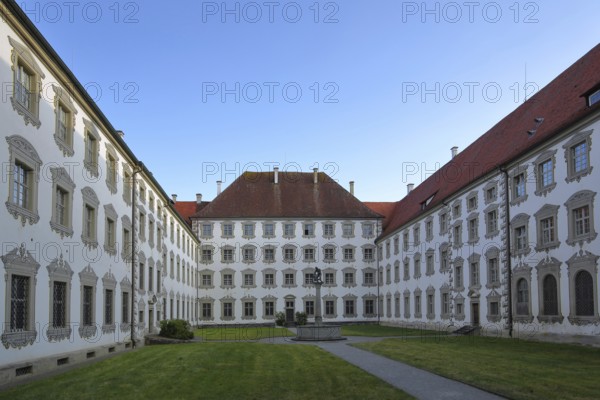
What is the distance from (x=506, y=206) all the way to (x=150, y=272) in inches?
766

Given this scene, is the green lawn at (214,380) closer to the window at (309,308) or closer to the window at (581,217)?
the window at (581,217)

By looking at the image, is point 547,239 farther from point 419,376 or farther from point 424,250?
point 424,250

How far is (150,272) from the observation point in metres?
32.9

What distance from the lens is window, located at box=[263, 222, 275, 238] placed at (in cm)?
5981

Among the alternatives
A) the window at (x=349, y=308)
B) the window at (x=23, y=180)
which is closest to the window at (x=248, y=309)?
the window at (x=349, y=308)

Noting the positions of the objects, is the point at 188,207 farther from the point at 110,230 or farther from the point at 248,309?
the point at 110,230

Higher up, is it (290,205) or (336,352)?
(290,205)

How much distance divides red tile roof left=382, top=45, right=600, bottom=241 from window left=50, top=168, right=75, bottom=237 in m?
19.3

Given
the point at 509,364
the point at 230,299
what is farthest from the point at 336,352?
the point at 230,299

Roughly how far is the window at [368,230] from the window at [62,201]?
4323cm

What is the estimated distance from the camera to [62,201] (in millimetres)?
19094

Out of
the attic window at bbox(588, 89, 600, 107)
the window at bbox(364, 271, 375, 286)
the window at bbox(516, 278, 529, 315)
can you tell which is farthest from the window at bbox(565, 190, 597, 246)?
the window at bbox(364, 271, 375, 286)

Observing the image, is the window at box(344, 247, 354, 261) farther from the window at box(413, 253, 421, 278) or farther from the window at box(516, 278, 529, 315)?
the window at box(516, 278, 529, 315)

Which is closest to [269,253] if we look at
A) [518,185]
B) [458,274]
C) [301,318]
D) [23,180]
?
[301,318]
